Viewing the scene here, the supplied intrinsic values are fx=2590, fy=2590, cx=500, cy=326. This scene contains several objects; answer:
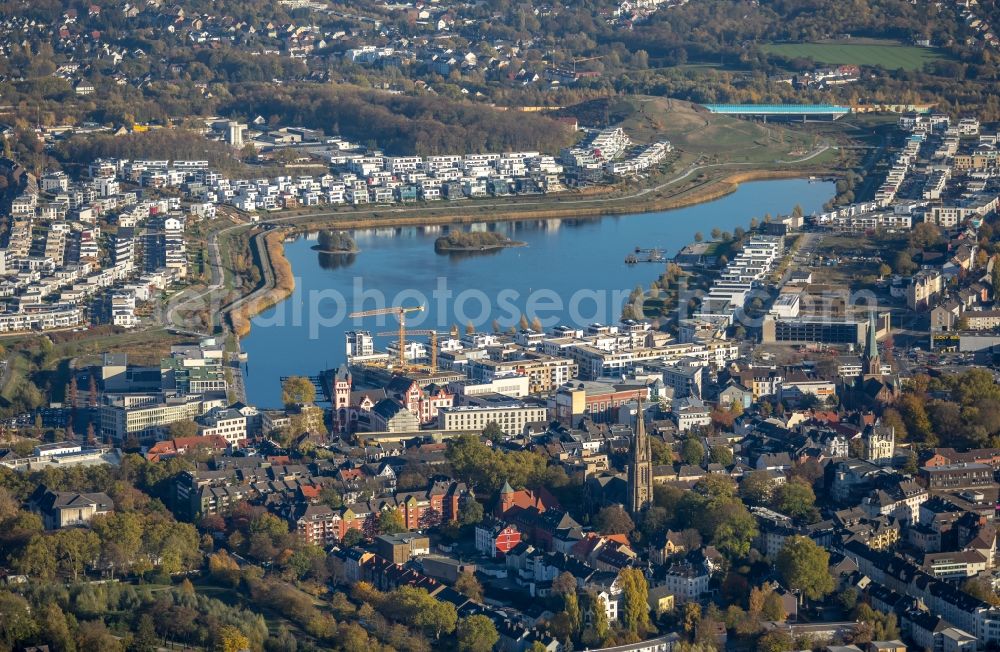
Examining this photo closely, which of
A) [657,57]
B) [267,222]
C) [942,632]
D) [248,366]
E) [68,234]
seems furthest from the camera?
[657,57]

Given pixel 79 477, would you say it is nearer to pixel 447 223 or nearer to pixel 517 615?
pixel 517 615

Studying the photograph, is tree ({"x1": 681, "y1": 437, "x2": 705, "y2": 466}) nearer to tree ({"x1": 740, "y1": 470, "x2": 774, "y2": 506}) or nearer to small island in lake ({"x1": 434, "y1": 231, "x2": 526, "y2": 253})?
tree ({"x1": 740, "y1": 470, "x2": 774, "y2": 506})

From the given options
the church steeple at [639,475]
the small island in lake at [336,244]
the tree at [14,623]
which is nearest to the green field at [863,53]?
the small island in lake at [336,244]

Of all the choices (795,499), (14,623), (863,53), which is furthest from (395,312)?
(863,53)

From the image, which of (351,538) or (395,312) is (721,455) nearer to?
(351,538)

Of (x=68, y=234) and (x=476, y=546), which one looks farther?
(x=68, y=234)

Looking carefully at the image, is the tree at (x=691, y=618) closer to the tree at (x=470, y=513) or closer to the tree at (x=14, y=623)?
the tree at (x=470, y=513)

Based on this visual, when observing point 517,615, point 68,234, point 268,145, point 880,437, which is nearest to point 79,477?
point 517,615
